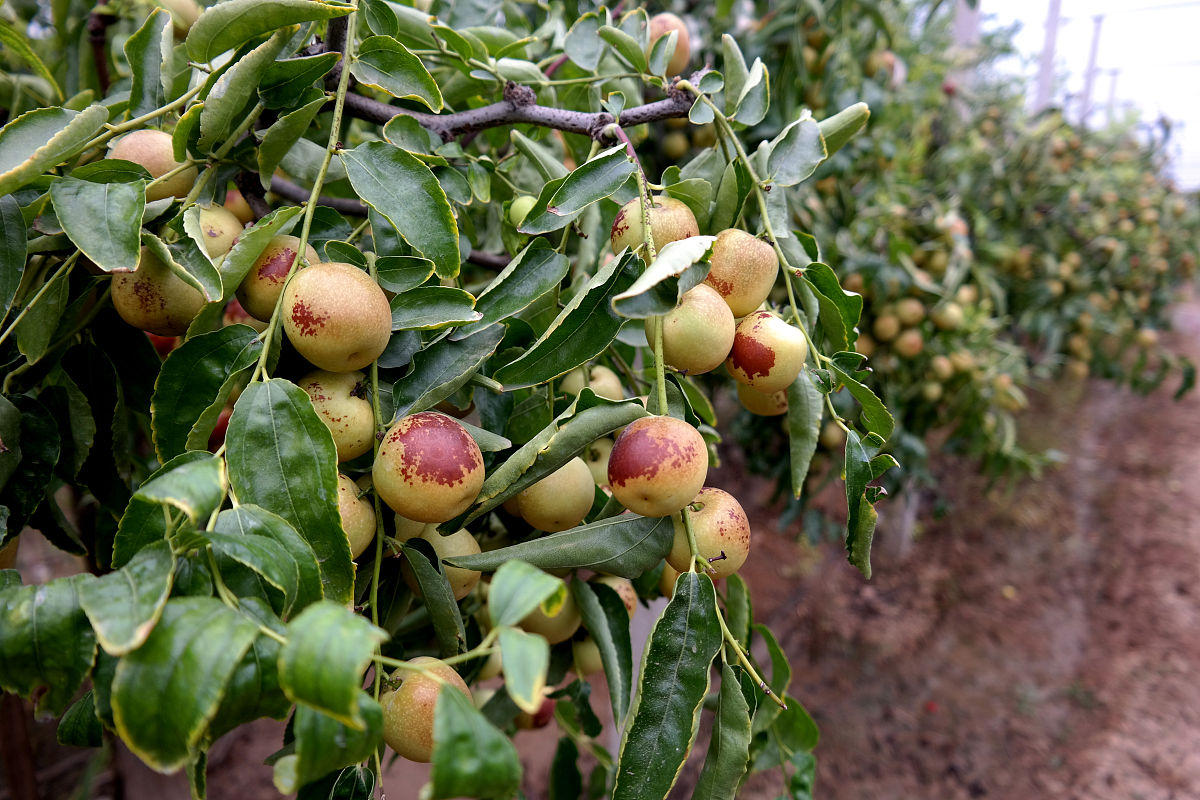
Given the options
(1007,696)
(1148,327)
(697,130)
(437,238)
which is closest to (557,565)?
(437,238)

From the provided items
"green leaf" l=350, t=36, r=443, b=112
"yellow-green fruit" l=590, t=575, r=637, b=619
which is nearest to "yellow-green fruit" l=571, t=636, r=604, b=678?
"yellow-green fruit" l=590, t=575, r=637, b=619

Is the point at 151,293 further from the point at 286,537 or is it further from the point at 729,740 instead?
the point at 729,740

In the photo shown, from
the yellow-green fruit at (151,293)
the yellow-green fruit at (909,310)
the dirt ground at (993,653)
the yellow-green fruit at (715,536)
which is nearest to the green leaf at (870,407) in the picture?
the yellow-green fruit at (715,536)

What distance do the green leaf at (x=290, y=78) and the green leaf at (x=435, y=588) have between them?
1.06ft

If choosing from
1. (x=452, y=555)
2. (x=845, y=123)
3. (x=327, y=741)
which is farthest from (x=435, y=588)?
(x=845, y=123)

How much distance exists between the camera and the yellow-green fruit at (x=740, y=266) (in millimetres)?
540

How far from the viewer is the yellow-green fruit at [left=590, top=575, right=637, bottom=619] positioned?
67 cm

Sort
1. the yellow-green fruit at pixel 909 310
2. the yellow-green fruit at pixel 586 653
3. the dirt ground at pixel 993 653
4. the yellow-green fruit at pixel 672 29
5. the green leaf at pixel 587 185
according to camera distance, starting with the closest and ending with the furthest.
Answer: the green leaf at pixel 587 185 → the yellow-green fruit at pixel 586 653 → the yellow-green fruit at pixel 672 29 → the yellow-green fruit at pixel 909 310 → the dirt ground at pixel 993 653

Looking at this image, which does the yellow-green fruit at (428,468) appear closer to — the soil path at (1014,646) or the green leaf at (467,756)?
the green leaf at (467,756)

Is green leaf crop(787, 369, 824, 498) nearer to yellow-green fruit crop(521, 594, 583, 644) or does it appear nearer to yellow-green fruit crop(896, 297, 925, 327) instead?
yellow-green fruit crop(521, 594, 583, 644)

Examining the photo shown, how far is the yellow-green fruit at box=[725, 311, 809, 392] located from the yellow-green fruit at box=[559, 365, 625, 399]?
0.14 meters

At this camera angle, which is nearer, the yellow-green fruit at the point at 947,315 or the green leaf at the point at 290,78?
the green leaf at the point at 290,78

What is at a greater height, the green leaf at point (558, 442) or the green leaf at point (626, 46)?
the green leaf at point (626, 46)

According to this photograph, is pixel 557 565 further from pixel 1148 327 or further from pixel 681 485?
pixel 1148 327
